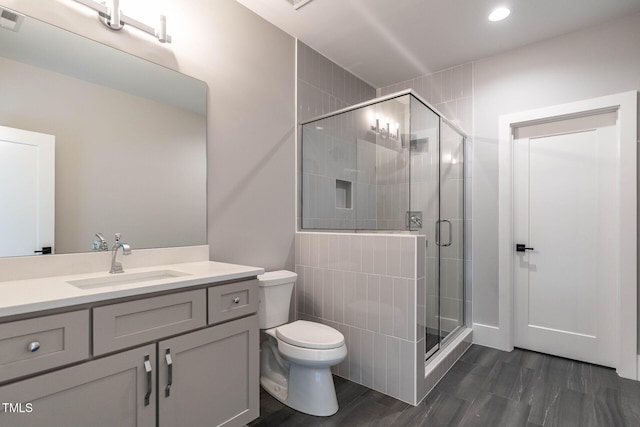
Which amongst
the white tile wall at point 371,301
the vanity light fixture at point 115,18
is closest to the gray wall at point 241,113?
the vanity light fixture at point 115,18

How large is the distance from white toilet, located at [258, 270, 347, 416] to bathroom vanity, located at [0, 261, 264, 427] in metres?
0.33

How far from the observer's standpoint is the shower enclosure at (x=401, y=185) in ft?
7.31

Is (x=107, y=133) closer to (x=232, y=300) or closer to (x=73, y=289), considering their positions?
(x=73, y=289)

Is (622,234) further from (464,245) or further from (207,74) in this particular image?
(207,74)

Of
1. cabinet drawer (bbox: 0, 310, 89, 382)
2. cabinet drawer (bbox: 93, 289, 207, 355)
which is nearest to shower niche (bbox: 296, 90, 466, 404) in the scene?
cabinet drawer (bbox: 93, 289, 207, 355)

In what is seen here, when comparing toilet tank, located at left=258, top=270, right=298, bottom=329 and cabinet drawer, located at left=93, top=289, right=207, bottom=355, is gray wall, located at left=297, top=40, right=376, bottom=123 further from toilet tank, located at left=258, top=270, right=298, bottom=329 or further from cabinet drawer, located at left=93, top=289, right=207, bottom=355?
cabinet drawer, located at left=93, top=289, right=207, bottom=355

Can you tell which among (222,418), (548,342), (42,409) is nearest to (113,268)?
(42,409)

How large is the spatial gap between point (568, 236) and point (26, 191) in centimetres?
361

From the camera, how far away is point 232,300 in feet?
5.08

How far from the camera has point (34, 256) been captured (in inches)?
55.8

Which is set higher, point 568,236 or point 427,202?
point 427,202

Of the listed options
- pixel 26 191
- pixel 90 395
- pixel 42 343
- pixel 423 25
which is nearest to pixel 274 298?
pixel 90 395

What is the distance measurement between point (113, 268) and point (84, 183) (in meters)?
0.45

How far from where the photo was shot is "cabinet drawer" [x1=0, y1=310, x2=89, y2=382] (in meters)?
0.93
